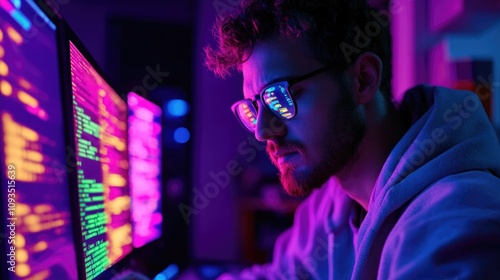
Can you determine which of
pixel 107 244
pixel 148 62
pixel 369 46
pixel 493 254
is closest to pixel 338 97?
pixel 369 46

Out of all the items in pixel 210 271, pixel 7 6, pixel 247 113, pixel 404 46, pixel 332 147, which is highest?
pixel 404 46

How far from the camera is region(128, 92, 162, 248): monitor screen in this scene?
1225mm

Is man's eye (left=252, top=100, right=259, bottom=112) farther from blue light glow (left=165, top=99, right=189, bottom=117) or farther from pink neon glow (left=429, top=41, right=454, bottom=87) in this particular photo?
blue light glow (left=165, top=99, right=189, bottom=117)

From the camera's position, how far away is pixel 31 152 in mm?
755

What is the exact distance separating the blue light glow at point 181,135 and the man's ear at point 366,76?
1.30 metres

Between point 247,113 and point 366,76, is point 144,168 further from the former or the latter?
point 366,76

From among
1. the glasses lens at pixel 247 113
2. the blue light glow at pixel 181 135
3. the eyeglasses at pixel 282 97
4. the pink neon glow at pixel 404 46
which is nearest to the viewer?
the eyeglasses at pixel 282 97

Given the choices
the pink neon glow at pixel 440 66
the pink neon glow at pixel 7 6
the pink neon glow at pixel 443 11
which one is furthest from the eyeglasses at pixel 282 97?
the pink neon glow at pixel 440 66

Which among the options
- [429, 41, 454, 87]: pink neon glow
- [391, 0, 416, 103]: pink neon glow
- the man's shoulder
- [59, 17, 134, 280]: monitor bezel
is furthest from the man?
[391, 0, 416, 103]: pink neon glow

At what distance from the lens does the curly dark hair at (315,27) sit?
3.31 feet

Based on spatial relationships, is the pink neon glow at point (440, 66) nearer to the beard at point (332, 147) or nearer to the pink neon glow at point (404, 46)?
the pink neon glow at point (404, 46)

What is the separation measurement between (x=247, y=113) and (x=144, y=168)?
1.38 feet

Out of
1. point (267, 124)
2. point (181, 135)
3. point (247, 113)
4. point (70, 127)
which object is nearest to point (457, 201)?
point (267, 124)

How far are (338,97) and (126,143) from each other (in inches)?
22.5
